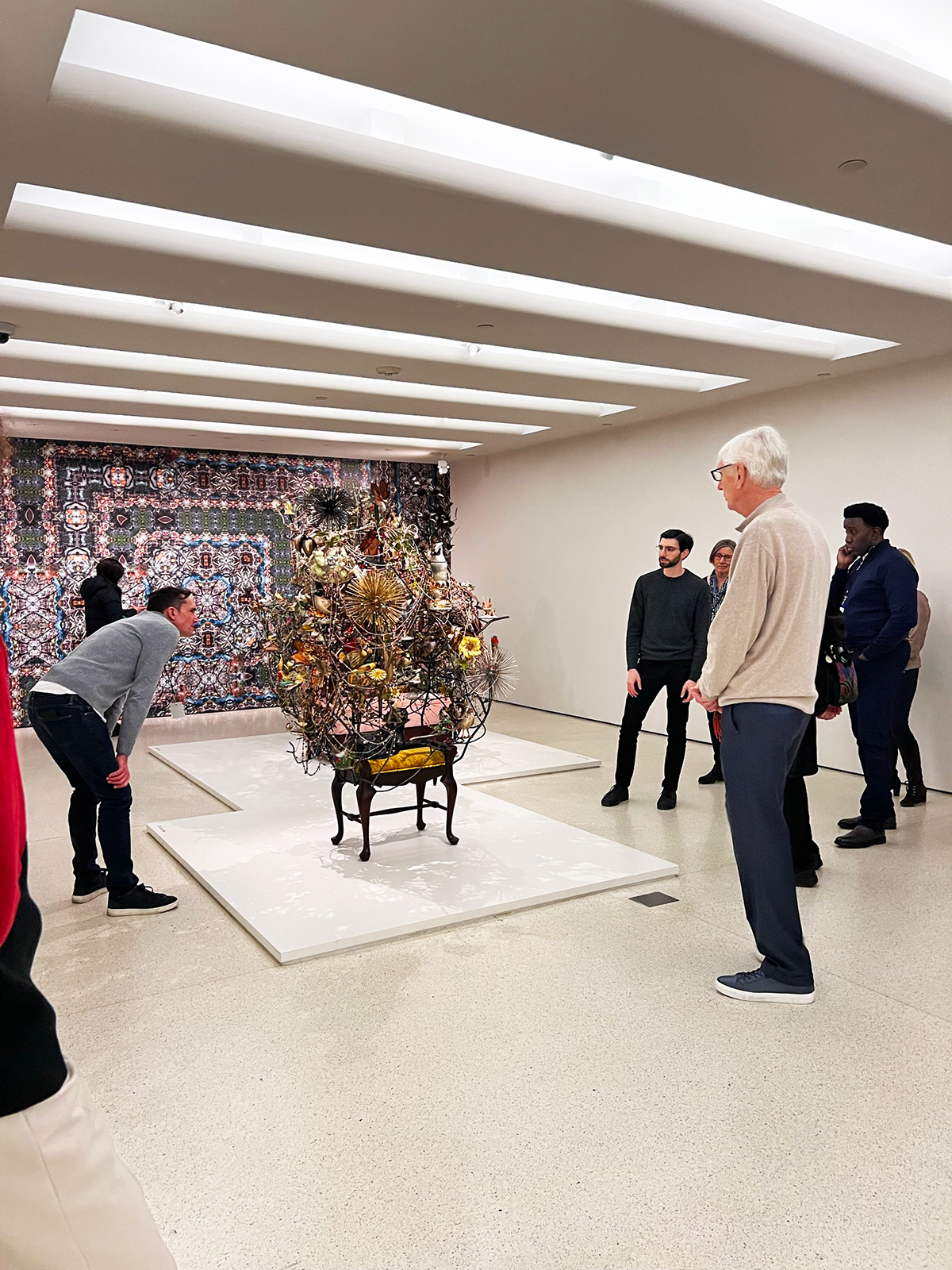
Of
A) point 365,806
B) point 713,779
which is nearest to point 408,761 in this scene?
point 365,806

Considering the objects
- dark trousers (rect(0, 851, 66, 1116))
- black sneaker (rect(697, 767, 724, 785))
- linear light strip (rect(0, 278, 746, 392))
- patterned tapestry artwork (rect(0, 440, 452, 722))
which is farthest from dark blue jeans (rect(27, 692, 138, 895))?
patterned tapestry artwork (rect(0, 440, 452, 722))

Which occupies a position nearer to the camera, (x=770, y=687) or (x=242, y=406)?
(x=770, y=687)

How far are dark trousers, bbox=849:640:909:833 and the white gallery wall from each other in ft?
4.94

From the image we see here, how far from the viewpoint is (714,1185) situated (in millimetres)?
2205

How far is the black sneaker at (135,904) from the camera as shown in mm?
4070

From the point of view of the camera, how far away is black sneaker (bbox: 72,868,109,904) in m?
4.25

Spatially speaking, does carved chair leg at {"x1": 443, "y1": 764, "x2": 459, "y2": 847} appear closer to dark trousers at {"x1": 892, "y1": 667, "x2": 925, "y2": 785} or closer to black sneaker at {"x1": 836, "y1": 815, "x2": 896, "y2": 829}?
black sneaker at {"x1": 836, "y1": 815, "x2": 896, "y2": 829}

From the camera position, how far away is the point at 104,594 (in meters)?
8.55

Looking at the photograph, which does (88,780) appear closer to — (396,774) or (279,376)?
(396,774)

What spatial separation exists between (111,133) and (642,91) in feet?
5.78

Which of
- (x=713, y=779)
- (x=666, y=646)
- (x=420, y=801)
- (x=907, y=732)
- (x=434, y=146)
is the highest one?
(x=434, y=146)

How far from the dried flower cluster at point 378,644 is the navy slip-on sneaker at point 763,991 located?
1596 mm

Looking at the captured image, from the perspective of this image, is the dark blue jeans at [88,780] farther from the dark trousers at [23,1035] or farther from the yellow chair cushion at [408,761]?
the dark trousers at [23,1035]

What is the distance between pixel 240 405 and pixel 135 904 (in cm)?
513
